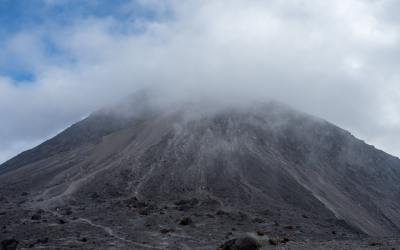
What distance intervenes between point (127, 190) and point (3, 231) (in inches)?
846

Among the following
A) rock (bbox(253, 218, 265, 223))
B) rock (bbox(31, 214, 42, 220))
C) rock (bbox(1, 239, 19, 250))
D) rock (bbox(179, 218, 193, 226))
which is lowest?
rock (bbox(253, 218, 265, 223))

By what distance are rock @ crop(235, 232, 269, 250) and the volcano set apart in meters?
6.45

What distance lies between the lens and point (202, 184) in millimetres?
50031

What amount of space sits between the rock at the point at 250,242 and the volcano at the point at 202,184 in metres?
6.45

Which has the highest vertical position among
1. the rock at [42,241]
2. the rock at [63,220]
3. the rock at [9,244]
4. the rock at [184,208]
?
the rock at [9,244]

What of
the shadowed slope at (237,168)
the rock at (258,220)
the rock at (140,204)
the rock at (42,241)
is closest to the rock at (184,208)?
the shadowed slope at (237,168)

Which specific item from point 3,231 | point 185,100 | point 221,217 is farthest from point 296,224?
point 185,100

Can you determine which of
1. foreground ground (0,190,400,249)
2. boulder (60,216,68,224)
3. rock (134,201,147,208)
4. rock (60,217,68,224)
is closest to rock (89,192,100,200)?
foreground ground (0,190,400,249)

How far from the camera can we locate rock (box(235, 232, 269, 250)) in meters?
17.8

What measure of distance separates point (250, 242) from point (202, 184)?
3225 cm

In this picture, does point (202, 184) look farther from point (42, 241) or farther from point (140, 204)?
point (42, 241)

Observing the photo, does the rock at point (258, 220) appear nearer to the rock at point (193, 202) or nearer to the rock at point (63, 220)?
the rock at point (193, 202)

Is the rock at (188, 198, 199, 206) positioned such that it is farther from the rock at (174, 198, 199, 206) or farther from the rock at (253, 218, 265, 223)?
the rock at (253, 218, 265, 223)

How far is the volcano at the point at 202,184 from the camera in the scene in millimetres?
29547
